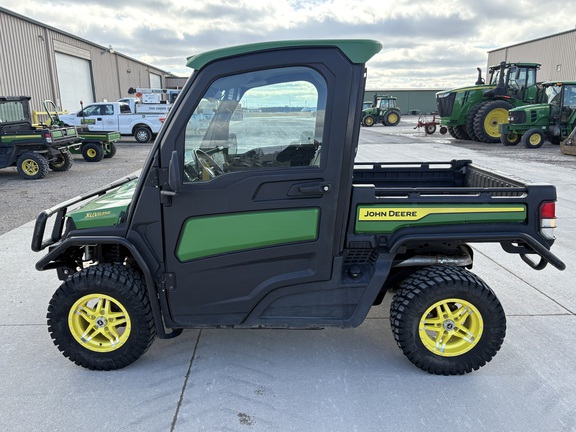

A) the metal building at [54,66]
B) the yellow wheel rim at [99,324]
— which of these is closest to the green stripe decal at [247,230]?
the yellow wheel rim at [99,324]

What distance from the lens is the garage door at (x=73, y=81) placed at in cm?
2538

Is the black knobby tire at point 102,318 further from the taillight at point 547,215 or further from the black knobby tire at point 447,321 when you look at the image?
the taillight at point 547,215

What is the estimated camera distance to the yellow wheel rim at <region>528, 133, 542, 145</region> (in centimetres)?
1641

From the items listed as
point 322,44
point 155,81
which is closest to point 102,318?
point 322,44

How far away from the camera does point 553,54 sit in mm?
35406

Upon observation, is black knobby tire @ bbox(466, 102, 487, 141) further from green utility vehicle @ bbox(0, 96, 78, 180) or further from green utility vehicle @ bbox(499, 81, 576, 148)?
green utility vehicle @ bbox(0, 96, 78, 180)

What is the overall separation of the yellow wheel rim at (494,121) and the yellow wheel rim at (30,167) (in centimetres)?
1669

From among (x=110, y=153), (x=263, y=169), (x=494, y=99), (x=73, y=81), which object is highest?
(x=73, y=81)

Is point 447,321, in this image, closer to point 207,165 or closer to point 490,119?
point 207,165

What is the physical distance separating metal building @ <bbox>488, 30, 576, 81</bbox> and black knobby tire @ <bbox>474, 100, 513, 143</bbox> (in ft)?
62.2

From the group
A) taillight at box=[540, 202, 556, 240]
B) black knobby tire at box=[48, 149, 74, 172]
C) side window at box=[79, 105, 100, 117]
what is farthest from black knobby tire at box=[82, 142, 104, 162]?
taillight at box=[540, 202, 556, 240]

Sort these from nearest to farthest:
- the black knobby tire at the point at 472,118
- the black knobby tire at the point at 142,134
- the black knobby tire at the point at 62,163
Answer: the black knobby tire at the point at 62,163 < the black knobby tire at the point at 472,118 < the black knobby tire at the point at 142,134

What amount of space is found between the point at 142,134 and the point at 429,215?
19454mm

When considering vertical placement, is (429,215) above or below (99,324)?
above
